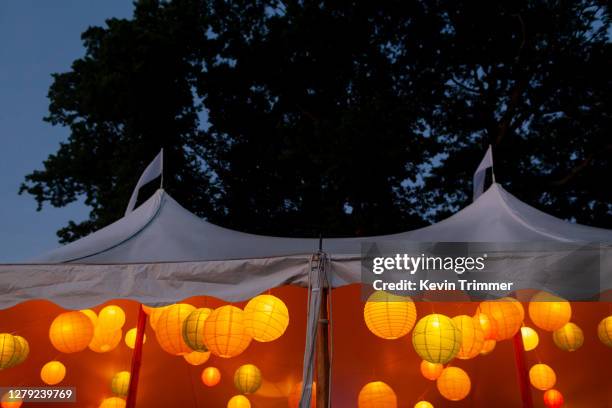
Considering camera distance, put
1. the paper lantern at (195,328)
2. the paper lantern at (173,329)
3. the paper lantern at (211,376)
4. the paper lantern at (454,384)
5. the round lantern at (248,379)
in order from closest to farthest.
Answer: the paper lantern at (195,328) → the paper lantern at (173,329) → the paper lantern at (454,384) → the round lantern at (248,379) → the paper lantern at (211,376)

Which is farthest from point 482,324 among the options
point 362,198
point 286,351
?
point 362,198

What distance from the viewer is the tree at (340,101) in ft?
33.1

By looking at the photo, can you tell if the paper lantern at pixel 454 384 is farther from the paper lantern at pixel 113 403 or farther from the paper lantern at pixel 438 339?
the paper lantern at pixel 113 403

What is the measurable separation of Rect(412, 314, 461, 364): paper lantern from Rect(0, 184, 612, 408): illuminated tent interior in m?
0.72

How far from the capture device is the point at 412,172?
970 cm

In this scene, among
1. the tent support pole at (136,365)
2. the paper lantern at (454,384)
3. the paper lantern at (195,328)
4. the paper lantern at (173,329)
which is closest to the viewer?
the paper lantern at (195,328)

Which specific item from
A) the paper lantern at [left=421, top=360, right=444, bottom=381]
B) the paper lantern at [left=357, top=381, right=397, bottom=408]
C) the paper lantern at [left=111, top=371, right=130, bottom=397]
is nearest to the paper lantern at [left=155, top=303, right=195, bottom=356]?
the paper lantern at [left=357, top=381, right=397, bottom=408]

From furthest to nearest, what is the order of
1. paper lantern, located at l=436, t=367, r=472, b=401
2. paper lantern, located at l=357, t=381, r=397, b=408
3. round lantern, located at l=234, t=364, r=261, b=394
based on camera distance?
round lantern, located at l=234, t=364, r=261, b=394, paper lantern, located at l=436, t=367, r=472, b=401, paper lantern, located at l=357, t=381, r=397, b=408

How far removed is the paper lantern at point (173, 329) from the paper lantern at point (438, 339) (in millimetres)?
1541

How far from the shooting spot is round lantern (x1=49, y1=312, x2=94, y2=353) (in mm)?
→ 3891

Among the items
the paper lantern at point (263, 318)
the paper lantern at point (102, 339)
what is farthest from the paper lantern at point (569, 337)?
the paper lantern at point (102, 339)

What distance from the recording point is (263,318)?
348cm

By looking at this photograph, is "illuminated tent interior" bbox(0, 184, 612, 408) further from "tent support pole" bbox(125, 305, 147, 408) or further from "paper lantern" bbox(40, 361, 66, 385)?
"paper lantern" bbox(40, 361, 66, 385)

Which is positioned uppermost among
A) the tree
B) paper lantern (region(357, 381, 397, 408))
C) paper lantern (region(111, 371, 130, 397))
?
the tree
